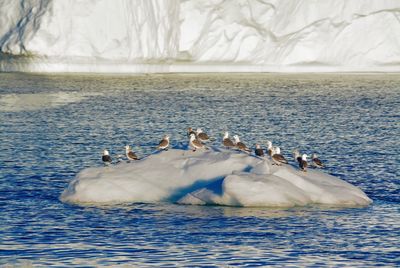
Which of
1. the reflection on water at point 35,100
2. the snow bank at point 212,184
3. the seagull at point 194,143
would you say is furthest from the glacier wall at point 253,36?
the snow bank at point 212,184

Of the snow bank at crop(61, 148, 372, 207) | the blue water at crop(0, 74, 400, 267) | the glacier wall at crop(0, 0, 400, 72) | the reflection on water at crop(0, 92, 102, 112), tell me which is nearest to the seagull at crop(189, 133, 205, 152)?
the snow bank at crop(61, 148, 372, 207)

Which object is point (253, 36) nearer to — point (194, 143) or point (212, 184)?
point (194, 143)

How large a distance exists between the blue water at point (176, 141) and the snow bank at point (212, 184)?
383mm

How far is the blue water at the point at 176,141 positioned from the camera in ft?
59.1

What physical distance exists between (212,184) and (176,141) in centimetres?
1494

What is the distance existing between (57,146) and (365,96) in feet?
105

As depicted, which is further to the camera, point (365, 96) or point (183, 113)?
point (365, 96)

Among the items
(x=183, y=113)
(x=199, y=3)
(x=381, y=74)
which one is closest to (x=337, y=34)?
(x=381, y=74)

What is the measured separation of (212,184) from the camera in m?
22.7

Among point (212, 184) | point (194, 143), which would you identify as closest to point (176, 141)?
point (194, 143)

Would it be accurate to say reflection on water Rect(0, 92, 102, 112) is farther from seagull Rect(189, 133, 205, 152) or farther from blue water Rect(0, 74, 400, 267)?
seagull Rect(189, 133, 205, 152)

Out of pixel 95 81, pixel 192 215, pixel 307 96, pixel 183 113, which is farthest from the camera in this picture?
pixel 95 81

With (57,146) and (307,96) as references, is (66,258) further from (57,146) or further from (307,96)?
(307,96)

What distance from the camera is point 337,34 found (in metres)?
79.9
